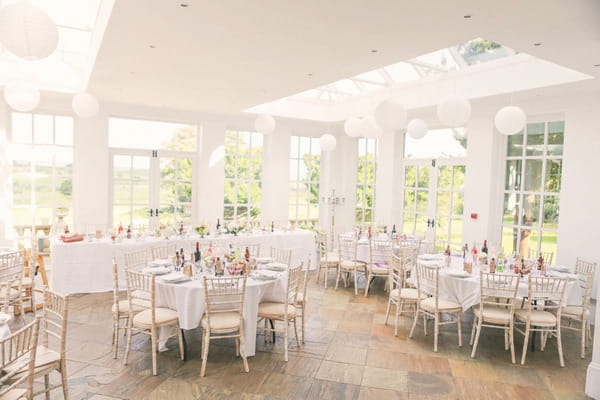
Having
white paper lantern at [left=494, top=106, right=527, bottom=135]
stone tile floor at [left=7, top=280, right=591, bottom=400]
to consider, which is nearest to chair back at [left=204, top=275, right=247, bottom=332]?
stone tile floor at [left=7, top=280, right=591, bottom=400]

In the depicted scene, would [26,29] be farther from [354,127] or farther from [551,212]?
[551,212]

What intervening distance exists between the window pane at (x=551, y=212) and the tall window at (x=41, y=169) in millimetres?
9878

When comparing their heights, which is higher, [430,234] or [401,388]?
[430,234]

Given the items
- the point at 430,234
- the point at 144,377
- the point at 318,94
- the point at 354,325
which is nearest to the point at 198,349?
the point at 144,377

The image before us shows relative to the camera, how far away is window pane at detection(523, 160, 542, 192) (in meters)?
7.97

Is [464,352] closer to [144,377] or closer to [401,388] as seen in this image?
[401,388]

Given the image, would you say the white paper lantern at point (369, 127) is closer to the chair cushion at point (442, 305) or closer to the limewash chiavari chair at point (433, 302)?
the limewash chiavari chair at point (433, 302)

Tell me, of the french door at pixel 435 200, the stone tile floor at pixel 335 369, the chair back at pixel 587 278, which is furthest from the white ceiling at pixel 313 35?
the stone tile floor at pixel 335 369

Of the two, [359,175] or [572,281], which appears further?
[359,175]

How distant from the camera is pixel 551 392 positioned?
4.26 metres

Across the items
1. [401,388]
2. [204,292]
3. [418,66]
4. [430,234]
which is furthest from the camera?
[430,234]

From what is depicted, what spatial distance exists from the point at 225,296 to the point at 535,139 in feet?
21.8

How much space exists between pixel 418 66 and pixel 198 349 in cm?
688

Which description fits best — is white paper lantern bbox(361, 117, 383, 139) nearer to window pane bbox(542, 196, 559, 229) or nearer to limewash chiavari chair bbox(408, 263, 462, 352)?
limewash chiavari chair bbox(408, 263, 462, 352)
